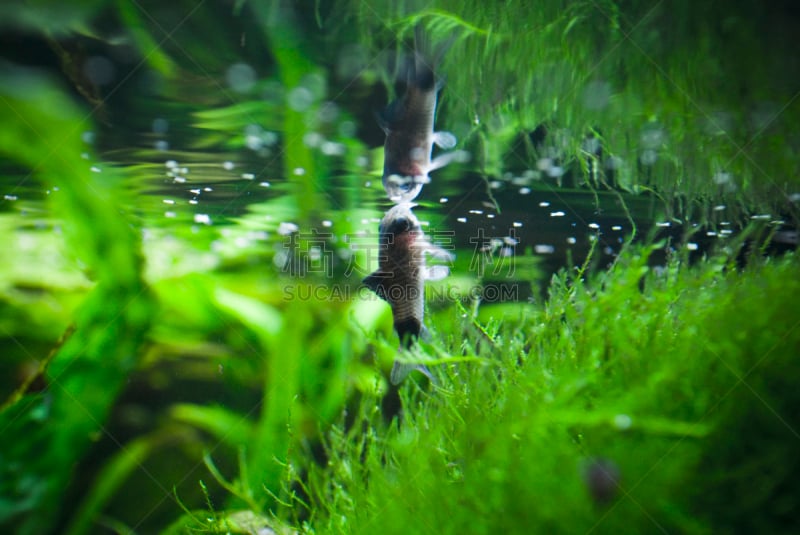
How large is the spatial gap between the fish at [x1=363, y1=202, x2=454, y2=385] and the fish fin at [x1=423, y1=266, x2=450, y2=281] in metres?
0.01

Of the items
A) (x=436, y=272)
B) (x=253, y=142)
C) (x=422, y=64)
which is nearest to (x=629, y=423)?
(x=436, y=272)

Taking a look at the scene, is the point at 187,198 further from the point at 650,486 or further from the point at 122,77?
the point at 650,486

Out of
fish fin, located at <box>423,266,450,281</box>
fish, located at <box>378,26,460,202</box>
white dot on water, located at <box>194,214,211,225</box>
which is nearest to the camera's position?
fish, located at <box>378,26,460,202</box>

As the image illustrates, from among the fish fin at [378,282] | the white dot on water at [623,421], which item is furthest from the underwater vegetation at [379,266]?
the fish fin at [378,282]

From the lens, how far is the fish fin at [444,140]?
10.8 ft

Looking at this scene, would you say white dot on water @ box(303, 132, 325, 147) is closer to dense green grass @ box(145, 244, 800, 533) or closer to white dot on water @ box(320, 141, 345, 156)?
white dot on water @ box(320, 141, 345, 156)

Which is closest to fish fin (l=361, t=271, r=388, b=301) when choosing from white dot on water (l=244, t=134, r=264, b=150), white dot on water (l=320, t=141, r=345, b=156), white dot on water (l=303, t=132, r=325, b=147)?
white dot on water (l=320, t=141, r=345, b=156)

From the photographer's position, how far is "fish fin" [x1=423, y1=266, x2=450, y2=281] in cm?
376

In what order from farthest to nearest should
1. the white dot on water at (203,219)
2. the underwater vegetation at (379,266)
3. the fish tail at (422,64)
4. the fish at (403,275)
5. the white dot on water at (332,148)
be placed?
the white dot on water at (203,219) → the white dot on water at (332,148) → the fish at (403,275) → the fish tail at (422,64) → the underwater vegetation at (379,266)

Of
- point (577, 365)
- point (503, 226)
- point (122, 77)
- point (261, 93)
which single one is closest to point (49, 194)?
point (122, 77)

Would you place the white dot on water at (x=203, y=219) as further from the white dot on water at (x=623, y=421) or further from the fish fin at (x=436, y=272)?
the white dot on water at (x=623, y=421)

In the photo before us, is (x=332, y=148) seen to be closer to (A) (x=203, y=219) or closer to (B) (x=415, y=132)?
(B) (x=415, y=132)

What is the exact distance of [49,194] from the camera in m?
4.27

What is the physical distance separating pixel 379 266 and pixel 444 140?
A: 1.06 m
